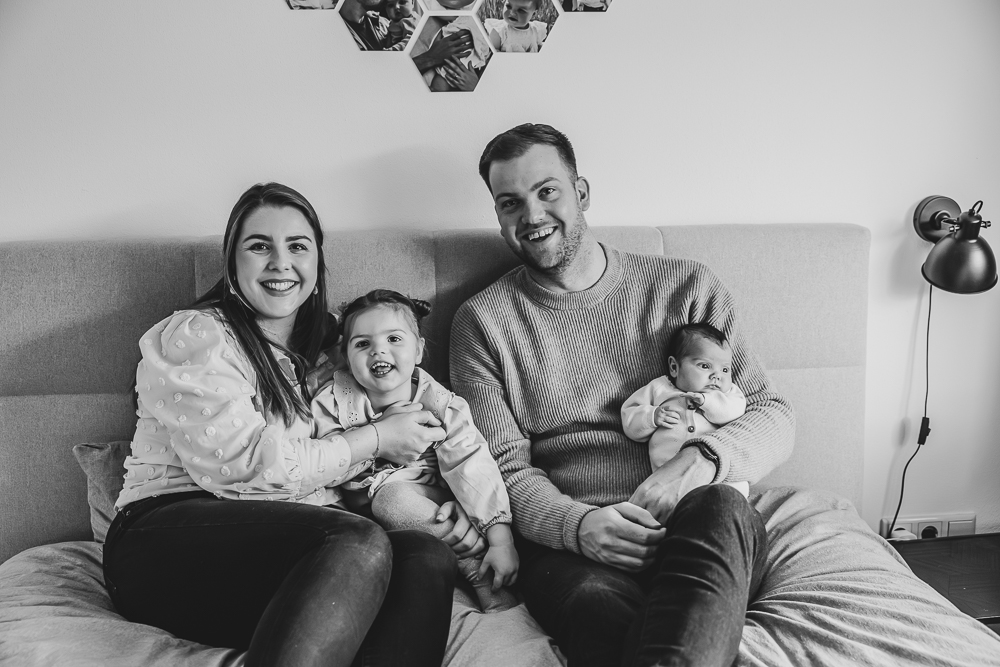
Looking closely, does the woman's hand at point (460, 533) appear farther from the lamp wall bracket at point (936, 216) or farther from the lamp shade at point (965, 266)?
the lamp wall bracket at point (936, 216)

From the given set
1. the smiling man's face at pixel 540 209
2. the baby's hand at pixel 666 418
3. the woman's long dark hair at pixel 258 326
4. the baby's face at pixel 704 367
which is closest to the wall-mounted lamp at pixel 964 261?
the baby's face at pixel 704 367

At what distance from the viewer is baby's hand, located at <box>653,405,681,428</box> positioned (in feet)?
4.99

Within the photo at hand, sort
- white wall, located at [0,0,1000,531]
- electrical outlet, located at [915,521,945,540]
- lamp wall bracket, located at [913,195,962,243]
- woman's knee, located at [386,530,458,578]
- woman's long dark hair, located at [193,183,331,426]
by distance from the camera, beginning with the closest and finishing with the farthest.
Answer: woman's knee, located at [386,530,458,578] < woman's long dark hair, located at [193,183,331,426] < white wall, located at [0,0,1000,531] < lamp wall bracket, located at [913,195,962,243] < electrical outlet, located at [915,521,945,540]

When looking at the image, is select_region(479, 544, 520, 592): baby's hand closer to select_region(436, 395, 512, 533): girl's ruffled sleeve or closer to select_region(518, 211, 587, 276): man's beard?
select_region(436, 395, 512, 533): girl's ruffled sleeve

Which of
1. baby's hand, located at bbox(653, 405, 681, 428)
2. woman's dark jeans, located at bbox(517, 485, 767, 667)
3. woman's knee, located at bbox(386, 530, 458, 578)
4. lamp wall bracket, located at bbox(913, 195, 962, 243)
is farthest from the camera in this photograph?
lamp wall bracket, located at bbox(913, 195, 962, 243)

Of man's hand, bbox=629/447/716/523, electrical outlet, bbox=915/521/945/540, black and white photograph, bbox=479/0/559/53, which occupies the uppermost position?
black and white photograph, bbox=479/0/559/53

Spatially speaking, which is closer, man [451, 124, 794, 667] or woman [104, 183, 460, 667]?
woman [104, 183, 460, 667]

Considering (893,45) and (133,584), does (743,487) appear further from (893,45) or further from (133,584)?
(893,45)

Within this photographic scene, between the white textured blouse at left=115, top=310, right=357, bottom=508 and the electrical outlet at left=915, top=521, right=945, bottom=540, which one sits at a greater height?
the white textured blouse at left=115, top=310, right=357, bottom=508

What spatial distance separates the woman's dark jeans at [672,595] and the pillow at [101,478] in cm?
90

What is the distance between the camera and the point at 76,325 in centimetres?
166

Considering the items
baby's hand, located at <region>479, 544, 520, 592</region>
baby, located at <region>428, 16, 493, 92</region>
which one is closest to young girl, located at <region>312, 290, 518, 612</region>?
baby's hand, located at <region>479, 544, 520, 592</region>

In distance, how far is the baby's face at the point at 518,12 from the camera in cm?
183

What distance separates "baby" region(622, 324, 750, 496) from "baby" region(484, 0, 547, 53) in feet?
2.80
